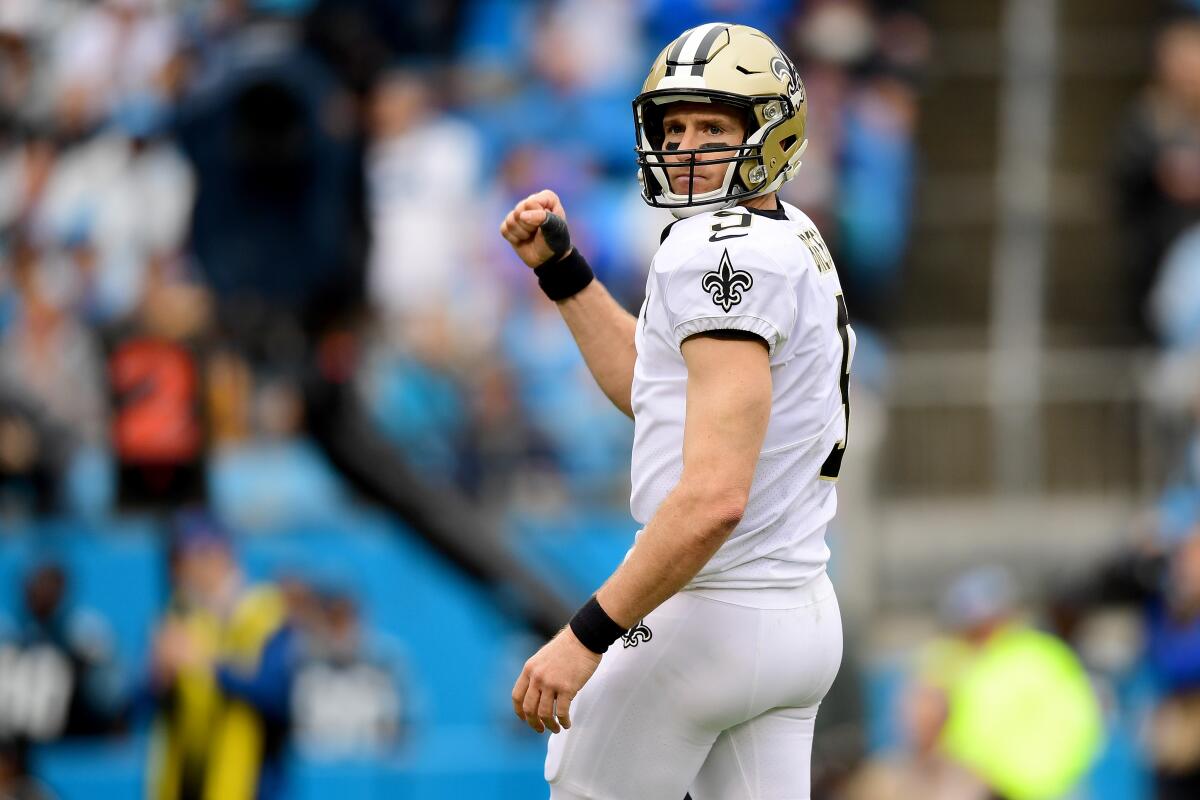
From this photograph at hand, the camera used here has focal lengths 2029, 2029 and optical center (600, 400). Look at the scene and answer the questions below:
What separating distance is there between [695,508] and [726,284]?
0.41 m

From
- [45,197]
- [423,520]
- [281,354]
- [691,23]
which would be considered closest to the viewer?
[281,354]

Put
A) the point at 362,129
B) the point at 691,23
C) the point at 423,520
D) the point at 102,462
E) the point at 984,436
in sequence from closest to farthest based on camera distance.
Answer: the point at 362,129 < the point at 423,520 < the point at 102,462 < the point at 984,436 < the point at 691,23

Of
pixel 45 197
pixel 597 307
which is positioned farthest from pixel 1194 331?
pixel 45 197

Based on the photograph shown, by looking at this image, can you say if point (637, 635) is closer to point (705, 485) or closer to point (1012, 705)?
point (705, 485)

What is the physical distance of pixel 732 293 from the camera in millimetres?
3617

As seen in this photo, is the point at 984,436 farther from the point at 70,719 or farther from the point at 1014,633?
the point at 70,719

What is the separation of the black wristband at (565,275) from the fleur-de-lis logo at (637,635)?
0.83 meters

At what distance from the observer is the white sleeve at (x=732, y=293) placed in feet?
11.8

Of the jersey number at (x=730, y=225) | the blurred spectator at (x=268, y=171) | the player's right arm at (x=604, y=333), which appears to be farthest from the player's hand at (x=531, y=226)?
the blurred spectator at (x=268, y=171)

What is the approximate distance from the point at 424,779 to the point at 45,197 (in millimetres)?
4993

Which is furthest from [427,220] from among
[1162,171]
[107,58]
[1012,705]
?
[1012,705]

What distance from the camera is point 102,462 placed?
380 inches

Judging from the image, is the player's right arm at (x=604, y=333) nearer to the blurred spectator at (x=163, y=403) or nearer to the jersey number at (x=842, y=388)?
the jersey number at (x=842, y=388)

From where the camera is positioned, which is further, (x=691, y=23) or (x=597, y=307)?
(x=691, y=23)
